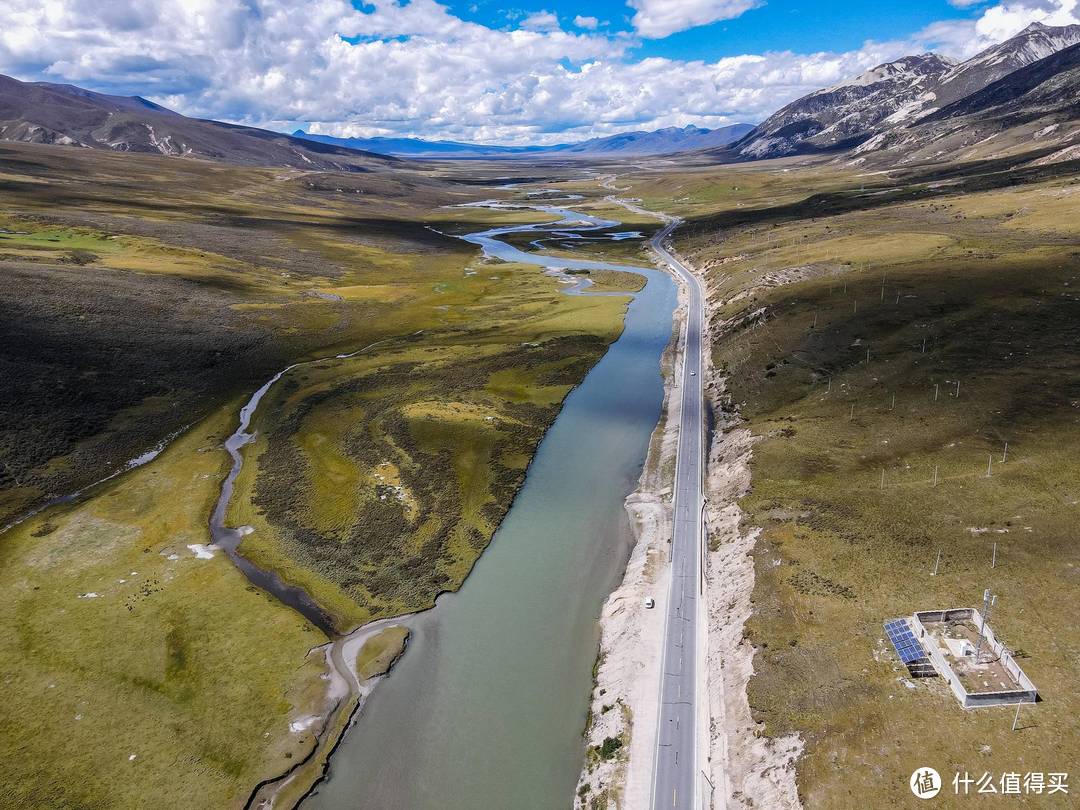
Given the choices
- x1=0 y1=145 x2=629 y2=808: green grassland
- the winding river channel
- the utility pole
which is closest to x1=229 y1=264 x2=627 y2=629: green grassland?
x1=0 y1=145 x2=629 y2=808: green grassland

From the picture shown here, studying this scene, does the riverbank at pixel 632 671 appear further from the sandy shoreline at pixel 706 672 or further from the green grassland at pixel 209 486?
the green grassland at pixel 209 486

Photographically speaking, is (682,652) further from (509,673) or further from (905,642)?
(905,642)

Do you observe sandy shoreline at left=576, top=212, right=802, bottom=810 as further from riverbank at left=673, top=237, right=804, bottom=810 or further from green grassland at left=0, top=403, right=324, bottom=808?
green grassland at left=0, top=403, right=324, bottom=808

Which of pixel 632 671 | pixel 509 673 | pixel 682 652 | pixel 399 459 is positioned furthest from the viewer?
pixel 399 459

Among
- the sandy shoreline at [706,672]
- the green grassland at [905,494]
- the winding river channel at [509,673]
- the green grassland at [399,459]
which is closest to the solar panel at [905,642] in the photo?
the green grassland at [905,494]

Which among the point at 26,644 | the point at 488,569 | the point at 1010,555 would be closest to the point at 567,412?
the point at 488,569

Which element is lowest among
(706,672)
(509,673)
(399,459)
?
(509,673)

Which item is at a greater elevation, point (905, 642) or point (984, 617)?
point (984, 617)

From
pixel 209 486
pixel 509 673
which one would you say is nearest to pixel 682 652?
pixel 509 673
